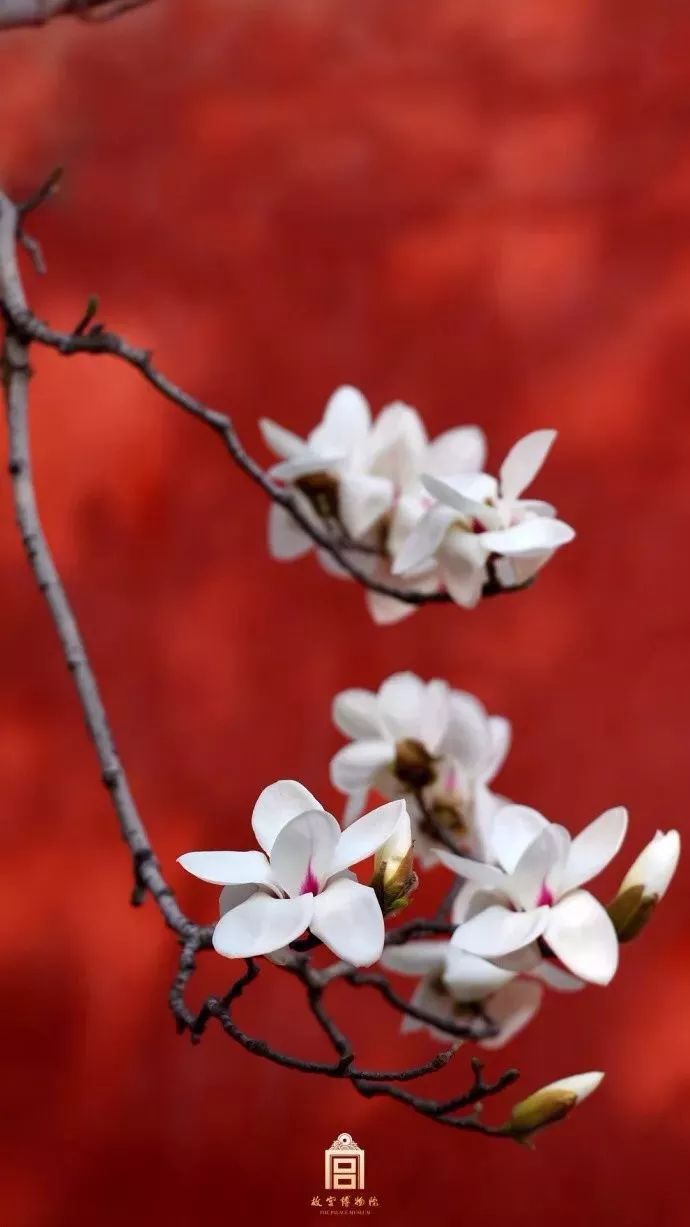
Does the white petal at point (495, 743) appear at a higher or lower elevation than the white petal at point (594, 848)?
higher

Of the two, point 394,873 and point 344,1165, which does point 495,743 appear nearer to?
point 394,873

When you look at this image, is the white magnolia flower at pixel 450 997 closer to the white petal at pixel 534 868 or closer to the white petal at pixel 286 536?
the white petal at pixel 534 868

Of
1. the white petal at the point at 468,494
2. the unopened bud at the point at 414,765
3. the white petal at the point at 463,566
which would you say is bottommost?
the unopened bud at the point at 414,765

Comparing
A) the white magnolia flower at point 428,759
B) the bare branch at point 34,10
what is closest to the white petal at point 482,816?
the white magnolia flower at point 428,759

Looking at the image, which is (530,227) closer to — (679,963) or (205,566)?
(205,566)

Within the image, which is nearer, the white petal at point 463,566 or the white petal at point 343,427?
the white petal at point 463,566

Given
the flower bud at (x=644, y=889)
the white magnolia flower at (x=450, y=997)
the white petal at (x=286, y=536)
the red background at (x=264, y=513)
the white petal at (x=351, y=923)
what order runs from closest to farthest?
the white petal at (x=351, y=923) < the flower bud at (x=644, y=889) < the white magnolia flower at (x=450, y=997) < the white petal at (x=286, y=536) < the red background at (x=264, y=513)

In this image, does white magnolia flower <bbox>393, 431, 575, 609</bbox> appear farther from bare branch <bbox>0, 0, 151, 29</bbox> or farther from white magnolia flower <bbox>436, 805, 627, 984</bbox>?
bare branch <bbox>0, 0, 151, 29</bbox>

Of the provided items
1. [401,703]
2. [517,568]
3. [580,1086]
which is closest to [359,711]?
[401,703]
